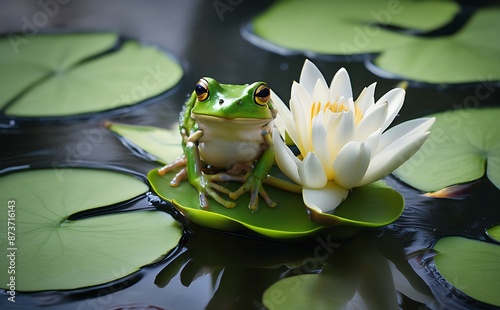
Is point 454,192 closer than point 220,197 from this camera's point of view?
No

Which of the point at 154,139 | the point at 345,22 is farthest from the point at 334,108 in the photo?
the point at 345,22

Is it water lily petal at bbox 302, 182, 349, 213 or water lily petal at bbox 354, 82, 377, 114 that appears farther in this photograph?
water lily petal at bbox 354, 82, 377, 114

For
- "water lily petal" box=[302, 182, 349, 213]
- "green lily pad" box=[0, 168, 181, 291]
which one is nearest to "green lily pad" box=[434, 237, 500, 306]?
"water lily petal" box=[302, 182, 349, 213]

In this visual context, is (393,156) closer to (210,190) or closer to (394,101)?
(394,101)

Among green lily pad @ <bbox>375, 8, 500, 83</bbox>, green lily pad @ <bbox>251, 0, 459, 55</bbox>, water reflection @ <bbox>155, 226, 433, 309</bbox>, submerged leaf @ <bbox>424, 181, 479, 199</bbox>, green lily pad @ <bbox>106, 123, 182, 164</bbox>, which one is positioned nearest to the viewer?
water reflection @ <bbox>155, 226, 433, 309</bbox>

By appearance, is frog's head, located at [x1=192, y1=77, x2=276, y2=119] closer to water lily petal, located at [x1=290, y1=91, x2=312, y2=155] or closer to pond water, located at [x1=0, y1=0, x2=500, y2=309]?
water lily petal, located at [x1=290, y1=91, x2=312, y2=155]

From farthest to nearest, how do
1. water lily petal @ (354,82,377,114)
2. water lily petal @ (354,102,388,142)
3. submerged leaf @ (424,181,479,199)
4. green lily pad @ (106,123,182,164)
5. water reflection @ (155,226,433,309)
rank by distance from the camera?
1. green lily pad @ (106,123,182,164)
2. submerged leaf @ (424,181,479,199)
3. water lily petal @ (354,82,377,114)
4. water lily petal @ (354,102,388,142)
5. water reflection @ (155,226,433,309)
